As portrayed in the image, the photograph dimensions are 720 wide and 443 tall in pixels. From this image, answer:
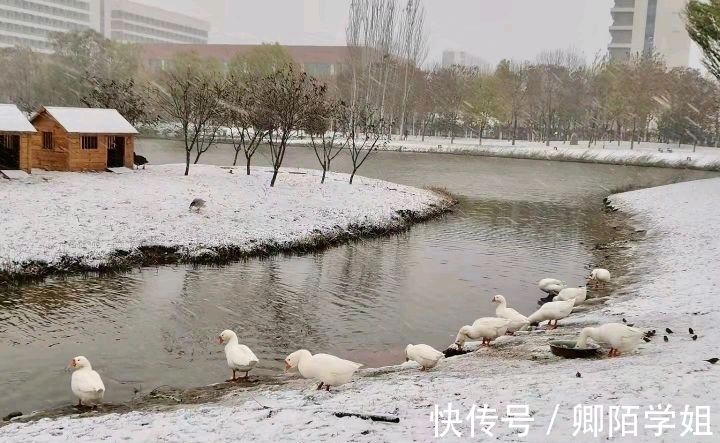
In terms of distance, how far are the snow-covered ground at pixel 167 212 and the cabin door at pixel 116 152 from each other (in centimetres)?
131

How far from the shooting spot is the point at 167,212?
88.9 feet

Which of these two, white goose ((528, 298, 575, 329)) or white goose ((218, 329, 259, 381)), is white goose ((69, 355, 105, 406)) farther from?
white goose ((528, 298, 575, 329))

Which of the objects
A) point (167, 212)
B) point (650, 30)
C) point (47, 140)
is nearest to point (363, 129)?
point (47, 140)

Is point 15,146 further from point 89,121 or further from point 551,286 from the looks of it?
point 551,286

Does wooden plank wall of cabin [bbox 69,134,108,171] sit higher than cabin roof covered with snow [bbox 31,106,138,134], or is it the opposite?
cabin roof covered with snow [bbox 31,106,138,134]

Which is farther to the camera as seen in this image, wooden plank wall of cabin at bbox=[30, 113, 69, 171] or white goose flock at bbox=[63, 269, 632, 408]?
wooden plank wall of cabin at bbox=[30, 113, 69, 171]

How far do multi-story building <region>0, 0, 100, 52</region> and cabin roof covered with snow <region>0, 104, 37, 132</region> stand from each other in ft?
522

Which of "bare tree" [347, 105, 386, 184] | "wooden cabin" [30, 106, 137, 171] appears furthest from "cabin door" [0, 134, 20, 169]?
"bare tree" [347, 105, 386, 184]

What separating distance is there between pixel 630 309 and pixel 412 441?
10.4 m

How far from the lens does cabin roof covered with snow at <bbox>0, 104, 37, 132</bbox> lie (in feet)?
101

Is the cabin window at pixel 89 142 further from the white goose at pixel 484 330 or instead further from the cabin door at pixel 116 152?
the white goose at pixel 484 330

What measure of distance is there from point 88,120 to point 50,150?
105 inches

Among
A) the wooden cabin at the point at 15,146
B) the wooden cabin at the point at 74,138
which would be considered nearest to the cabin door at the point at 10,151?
the wooden cabin at the point at 15,146

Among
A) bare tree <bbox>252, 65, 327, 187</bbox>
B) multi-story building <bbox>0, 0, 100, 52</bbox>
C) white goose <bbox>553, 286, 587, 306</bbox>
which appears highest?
multi-story building <bbox>0, 0, 100, 52</bbox>
